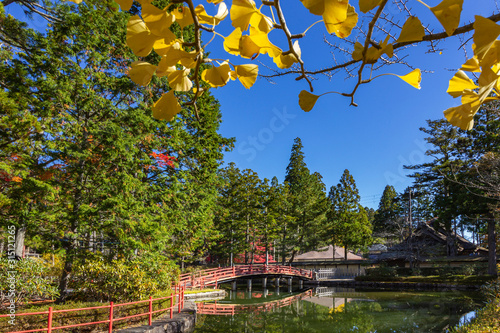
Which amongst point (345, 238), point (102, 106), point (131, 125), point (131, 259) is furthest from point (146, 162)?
point (345, 238)

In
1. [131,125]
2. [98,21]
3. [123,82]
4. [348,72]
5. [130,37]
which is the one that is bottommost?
[130,37]

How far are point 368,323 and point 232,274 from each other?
32.7 feet

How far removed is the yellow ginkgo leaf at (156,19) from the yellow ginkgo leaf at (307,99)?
0.21 meters

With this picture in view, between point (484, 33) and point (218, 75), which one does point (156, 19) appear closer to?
point (218, 75)

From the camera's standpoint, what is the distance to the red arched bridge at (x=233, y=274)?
1437 cm

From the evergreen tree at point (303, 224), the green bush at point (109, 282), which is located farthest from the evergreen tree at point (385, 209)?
the green bush at point (109, 282)

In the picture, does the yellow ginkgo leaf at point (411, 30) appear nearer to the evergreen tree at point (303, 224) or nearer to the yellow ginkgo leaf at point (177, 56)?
the yellow ginkgo leaf at point (177, 56)

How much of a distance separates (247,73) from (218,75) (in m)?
0.04

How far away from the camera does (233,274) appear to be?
17625 millimetres

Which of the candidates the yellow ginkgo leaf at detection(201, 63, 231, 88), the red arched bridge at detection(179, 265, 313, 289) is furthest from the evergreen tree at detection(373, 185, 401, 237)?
the yellow ginkgo leaf at detection(201, 63, 231, 88)

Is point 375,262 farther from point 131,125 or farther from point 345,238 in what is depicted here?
point 131,125

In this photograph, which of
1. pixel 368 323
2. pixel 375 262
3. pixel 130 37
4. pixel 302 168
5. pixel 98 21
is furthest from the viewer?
pixel 302 168

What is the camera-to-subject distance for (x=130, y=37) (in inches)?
15.1

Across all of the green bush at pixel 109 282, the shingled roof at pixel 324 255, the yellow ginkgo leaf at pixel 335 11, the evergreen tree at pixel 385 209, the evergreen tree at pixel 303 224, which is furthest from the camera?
the evergreen tree at pixel 385 209
